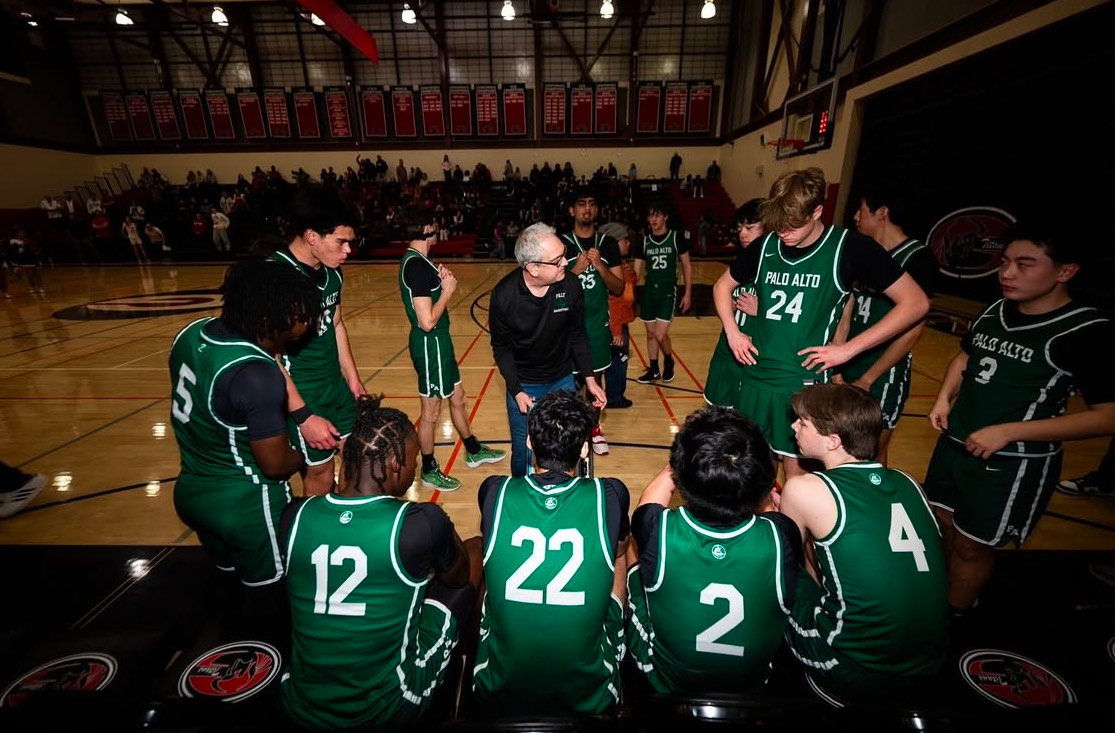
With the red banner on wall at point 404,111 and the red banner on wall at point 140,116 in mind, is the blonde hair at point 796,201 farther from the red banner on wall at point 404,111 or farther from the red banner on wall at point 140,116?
the red banner on wall at point 140,116

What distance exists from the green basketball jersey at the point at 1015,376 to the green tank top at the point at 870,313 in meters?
0.66

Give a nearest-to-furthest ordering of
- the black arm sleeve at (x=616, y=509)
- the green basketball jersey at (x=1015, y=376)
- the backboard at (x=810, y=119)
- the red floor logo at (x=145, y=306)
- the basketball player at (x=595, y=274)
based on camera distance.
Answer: the black arm sleeve at (x=616, y=509), the green basketball jersey at (x=1015, y=376), the basketball player at (x=595, y=274), the red floor logo at (x=145, y=306), the backboard at (x=810, y=119)

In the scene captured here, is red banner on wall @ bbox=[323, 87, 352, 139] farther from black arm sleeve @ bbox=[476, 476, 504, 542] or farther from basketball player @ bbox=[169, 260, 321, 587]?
black arm sleeve @ bbox=[476, 476, 504, 542]

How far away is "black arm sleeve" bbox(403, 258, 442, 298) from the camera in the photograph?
366 centimetres

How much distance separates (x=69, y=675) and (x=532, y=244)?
2.92 metres

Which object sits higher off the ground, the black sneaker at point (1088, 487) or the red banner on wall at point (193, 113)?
the red banner on wall at point (193, 113)

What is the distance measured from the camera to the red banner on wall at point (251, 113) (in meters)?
24.1

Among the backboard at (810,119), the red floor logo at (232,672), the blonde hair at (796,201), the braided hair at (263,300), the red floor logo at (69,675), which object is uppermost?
the backboard at (810,119)

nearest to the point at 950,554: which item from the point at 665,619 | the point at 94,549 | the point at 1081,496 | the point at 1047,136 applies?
the point at 665,619

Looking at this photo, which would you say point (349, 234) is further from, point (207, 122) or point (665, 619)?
point (207, 122)

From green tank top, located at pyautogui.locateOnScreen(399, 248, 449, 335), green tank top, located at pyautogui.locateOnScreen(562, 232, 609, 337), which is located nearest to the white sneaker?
green tank top, located at pyautogui.locateOnScreen(399, 248, 449, 335)

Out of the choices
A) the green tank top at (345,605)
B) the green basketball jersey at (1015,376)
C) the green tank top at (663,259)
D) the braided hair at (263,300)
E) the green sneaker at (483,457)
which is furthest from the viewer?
the green tank top at (663,259)

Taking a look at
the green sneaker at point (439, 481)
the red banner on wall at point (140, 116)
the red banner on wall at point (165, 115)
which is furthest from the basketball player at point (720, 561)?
the red banner on wall at point (140, 116)

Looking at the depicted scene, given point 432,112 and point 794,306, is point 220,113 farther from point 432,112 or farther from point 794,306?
point 794,306
